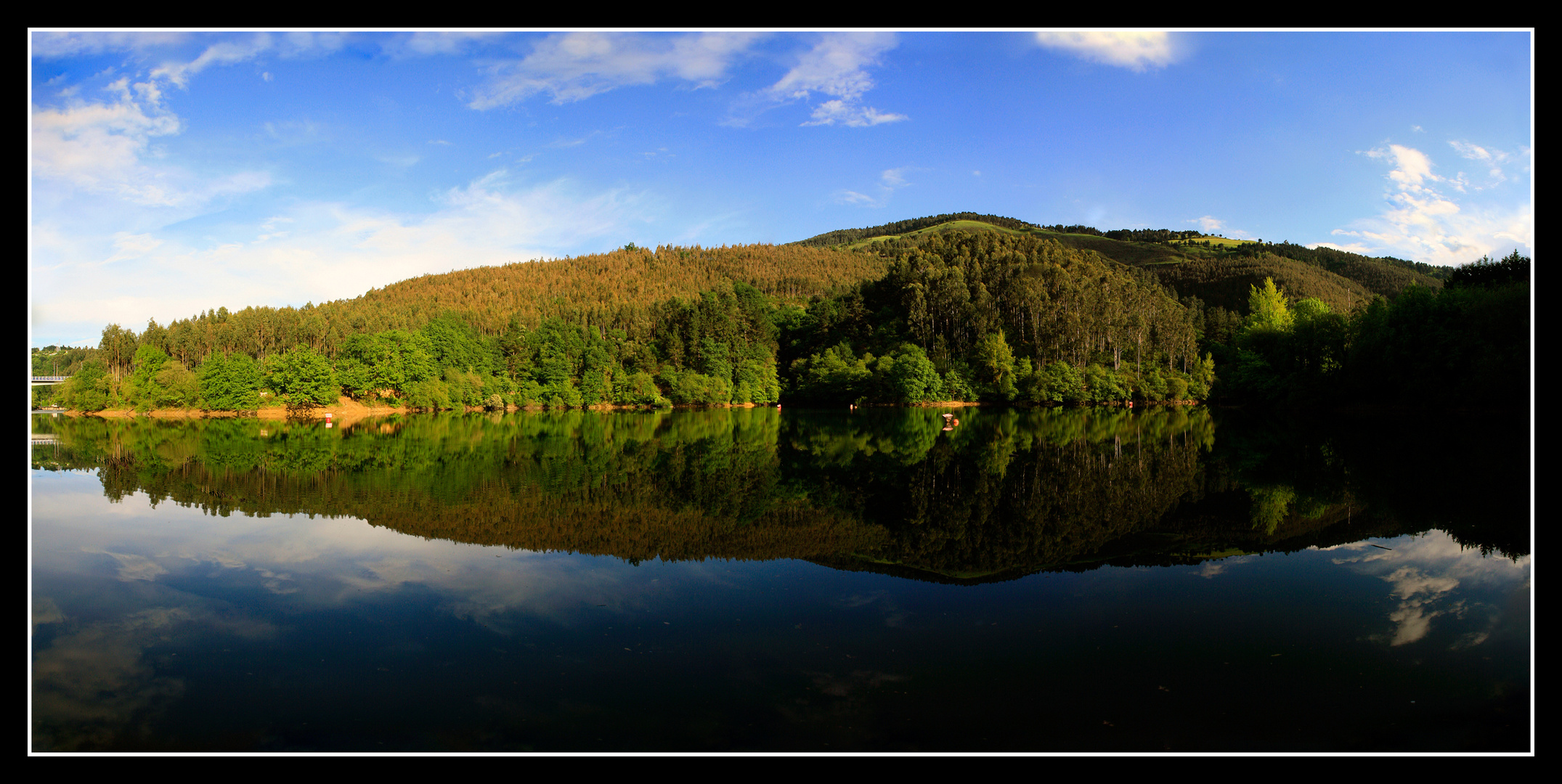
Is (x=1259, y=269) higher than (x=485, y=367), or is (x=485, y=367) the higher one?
(x=1259, y=269)

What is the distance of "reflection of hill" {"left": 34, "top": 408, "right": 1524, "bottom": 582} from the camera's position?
10.7 metres

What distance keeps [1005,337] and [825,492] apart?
6412cm

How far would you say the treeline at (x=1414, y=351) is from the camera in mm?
41406

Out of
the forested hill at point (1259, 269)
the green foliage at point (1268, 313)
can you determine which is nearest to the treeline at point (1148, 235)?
the forested hill at point (1259, 269)

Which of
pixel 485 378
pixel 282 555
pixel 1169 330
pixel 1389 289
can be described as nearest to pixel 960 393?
pixel 1169 330

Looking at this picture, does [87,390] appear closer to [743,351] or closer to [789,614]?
[743,351]

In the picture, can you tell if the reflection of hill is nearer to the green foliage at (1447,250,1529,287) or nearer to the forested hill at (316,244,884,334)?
the green foliage at (1447,250,1529,287)

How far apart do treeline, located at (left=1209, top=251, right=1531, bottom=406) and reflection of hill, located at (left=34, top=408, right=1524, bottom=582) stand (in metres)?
19.0

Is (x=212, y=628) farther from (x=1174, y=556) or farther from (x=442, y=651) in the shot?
(x=1174, y=556)

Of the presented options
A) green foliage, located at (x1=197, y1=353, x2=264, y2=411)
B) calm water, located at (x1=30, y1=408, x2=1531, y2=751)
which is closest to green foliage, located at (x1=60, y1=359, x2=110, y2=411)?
green foliage, located at (x1=197, y1=353, x2=264, y2=411)

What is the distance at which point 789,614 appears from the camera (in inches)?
304

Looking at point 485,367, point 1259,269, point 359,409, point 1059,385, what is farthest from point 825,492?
point 1259,269

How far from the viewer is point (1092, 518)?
1230 centimetres
